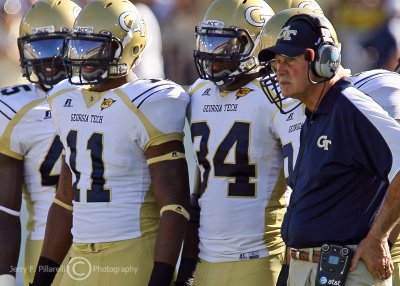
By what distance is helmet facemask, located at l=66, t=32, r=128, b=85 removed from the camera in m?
5.00

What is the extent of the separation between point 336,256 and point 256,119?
0.98 meters

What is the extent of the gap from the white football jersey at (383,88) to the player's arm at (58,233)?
1472 millimetres

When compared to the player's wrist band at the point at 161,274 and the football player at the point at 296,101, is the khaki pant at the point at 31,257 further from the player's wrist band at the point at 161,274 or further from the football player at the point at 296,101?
the football player at the point at 296,101

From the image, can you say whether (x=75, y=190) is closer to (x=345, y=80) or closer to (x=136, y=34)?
(x=136, y=34)

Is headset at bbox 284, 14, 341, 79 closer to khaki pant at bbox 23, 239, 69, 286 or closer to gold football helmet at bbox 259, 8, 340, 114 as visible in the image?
gold football helmet at bbox 259, 8, 340, 114

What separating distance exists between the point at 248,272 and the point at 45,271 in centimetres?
103

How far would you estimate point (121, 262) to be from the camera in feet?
15.8

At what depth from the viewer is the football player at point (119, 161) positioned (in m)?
Answer: 4.77

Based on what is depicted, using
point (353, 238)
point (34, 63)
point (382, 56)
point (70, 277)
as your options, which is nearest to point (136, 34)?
point (34, 63)

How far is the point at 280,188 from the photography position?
477cm

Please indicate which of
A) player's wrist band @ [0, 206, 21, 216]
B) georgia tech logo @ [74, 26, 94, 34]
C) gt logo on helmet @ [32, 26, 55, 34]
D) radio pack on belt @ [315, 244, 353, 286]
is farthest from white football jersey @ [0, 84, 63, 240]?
radio pack on belt @ [315, 244, 353, 286]

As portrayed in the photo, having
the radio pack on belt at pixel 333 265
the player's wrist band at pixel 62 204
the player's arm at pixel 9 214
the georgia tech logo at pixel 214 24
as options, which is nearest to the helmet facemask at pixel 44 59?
the player's arm at pixel 9 214

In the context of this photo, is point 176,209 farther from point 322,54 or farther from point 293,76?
point 322,54

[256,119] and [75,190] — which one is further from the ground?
[256,119]
